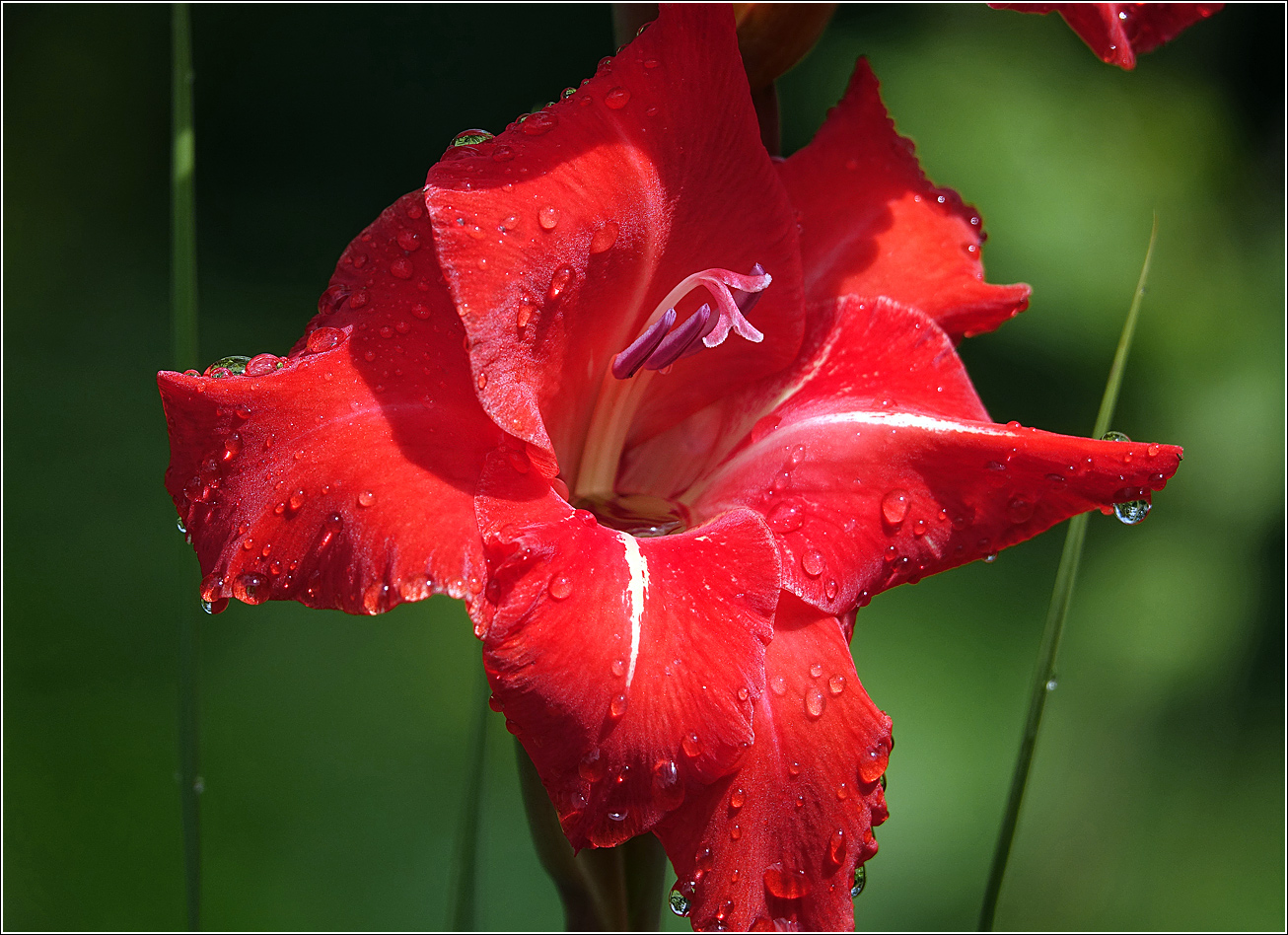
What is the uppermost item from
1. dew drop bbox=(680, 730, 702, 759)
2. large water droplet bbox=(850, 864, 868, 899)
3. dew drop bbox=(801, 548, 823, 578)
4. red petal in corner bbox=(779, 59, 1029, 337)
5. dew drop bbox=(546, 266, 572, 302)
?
red petal in corner bbox=(779, 59, 1029, 337)

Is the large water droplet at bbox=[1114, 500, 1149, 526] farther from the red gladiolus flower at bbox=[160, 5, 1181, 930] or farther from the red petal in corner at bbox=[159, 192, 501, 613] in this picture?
the red petal in corner at bbox=[159, 192, 501, 613]

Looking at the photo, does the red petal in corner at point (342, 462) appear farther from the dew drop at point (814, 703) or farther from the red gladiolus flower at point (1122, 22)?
the red gladiolus flower at point (1122, 22)

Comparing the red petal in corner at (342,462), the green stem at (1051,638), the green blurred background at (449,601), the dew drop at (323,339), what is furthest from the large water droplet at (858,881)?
the green blurred background at (449,601)

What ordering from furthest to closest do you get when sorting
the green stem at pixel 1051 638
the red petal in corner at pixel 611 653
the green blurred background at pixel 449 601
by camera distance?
the green blurred background at pixel 449 601
the green stem at pixel 1051 638
the red petal in corner at pixel 611 653

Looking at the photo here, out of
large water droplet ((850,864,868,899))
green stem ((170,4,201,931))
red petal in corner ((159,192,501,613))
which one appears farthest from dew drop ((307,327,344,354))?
large water droplet ((850,864,868,899))

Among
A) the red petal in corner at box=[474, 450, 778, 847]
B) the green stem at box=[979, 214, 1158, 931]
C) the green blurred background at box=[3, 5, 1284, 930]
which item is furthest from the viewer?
the green blurred background at box=[3, 5, 1284, 930]

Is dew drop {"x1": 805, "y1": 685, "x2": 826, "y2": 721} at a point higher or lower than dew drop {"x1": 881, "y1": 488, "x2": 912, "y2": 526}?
lower

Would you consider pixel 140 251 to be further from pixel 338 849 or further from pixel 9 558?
pixel 338 849
